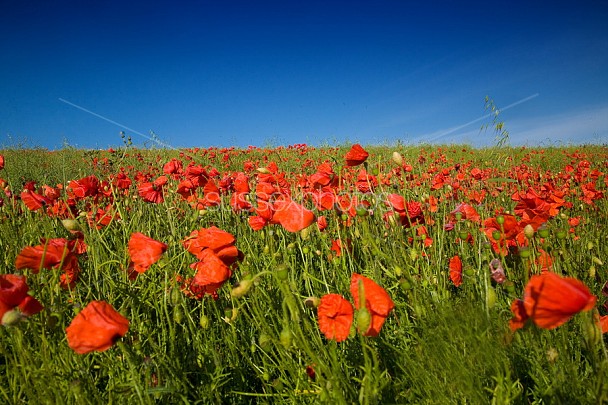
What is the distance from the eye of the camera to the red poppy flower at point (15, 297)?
0.85m

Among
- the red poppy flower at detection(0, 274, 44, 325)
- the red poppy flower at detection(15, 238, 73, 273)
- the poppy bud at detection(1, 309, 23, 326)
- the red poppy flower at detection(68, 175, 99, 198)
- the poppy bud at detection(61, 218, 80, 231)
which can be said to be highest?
the red poppy flower at detection(68, 175, 99, 198)

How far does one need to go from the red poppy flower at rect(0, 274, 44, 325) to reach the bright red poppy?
3.68 ft

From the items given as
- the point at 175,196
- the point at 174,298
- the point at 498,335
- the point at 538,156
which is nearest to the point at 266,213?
the point at 174,298

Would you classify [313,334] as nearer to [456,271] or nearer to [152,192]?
[456,271]

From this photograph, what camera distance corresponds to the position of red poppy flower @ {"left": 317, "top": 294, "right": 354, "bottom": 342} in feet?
2.98

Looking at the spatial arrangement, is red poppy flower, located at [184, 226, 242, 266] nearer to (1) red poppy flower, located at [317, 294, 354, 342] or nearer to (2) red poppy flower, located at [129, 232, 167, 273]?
(2) red poppy flower, located at [129, 232, 167, 273]

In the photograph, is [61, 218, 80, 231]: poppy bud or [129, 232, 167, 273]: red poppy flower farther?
[61, 218, 80, 231]: poppy bud

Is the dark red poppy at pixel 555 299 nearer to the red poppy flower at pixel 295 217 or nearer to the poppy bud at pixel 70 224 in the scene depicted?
the red poppy flower at pixel 295 217

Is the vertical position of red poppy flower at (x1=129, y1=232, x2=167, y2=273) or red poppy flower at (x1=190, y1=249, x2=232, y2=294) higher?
red poppy flower at (x1=129, y1=232, x2=167, y2=273)

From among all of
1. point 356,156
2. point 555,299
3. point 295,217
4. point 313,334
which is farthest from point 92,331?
point 356,156

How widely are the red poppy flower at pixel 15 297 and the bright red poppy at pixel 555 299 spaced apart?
44.2 inches

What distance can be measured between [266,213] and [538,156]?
9.05 m

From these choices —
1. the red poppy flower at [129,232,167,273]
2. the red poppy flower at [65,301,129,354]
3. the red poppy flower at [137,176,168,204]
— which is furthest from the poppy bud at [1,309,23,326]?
the red poppy flower at [137,176,168,204]

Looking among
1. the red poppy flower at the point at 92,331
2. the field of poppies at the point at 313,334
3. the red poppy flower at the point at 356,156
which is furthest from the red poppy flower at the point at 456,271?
the red poppy flower at the point at 92,331
